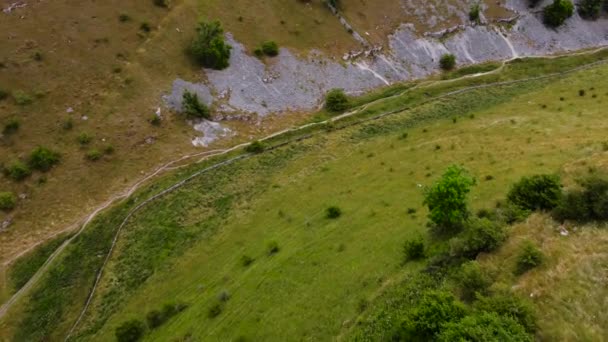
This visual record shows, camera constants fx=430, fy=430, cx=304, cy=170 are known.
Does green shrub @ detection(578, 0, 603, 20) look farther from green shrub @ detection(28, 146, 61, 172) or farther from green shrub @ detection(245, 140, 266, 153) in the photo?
green shrub @ detection(28, 146, 61, 172)

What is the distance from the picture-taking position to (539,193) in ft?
90.8

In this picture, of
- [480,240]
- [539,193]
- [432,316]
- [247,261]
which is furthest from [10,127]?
[539,193]

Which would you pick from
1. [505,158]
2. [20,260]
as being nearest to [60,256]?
[20,260]

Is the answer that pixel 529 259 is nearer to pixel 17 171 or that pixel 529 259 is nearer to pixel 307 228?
pixel 307 228

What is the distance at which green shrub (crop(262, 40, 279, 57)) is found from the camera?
2689 inches

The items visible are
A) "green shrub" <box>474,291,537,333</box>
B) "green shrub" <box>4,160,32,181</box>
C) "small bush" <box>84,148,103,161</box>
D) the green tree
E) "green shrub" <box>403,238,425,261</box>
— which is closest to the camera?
"green shrub" <box>474,291,537,333</box>

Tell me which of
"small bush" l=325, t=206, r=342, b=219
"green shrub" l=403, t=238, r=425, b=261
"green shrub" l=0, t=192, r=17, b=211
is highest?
"green shrub" l=403, t=238, r=425, b=261

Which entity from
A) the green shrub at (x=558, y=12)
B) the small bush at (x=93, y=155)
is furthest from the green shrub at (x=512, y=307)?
the green shrub at (x=558, y=12)

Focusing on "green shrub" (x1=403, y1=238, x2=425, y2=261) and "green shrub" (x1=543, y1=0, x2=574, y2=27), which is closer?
"green shrub" (x1=403, y1=238, x2=425, y2=261)

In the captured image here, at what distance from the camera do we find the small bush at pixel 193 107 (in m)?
58.8

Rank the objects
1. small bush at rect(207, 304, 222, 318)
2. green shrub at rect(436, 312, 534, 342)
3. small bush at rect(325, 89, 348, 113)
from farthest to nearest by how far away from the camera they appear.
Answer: small bush at rect(325, 89, 348, 113)
small bush at rect(207, 304, 222, 318)
green shrub at rect(436, 312, 534, 342)

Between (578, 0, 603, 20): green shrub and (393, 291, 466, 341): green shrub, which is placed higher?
(578, 0, 603, 20): green shrub

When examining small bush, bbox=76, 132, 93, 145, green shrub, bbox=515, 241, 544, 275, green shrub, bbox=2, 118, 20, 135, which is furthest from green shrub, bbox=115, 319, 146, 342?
green shrub, bbox=2, 118, 20, 135

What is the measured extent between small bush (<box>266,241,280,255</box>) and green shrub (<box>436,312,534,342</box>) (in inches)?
810
